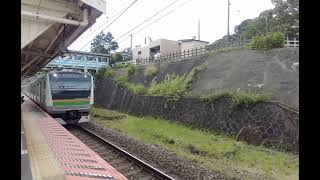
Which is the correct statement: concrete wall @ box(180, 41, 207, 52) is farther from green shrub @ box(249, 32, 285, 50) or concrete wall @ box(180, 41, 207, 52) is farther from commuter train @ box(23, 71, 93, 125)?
commuter train @ box(23, 71, 93, 125)

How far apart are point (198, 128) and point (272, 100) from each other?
490cm

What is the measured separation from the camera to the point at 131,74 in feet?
116

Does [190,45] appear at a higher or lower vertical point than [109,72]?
higher

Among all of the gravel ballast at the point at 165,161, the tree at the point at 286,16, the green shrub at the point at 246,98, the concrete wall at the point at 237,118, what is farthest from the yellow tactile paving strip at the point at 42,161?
the tree at the point at 286,16

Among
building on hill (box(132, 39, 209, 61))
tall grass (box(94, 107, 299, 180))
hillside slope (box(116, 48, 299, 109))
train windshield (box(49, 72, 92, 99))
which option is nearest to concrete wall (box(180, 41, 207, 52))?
building on hill (box(132, 39, 209, 61))

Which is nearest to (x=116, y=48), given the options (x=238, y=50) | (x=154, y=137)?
(x=238, y=50)

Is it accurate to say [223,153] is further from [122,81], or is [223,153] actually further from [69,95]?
[122,81]

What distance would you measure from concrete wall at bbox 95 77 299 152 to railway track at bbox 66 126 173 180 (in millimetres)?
5923

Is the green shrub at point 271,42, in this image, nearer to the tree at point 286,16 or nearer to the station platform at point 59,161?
the station platform at point 59,161

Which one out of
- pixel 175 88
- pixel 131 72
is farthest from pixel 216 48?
pixel 131 72

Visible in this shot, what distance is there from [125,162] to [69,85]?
9449 millimetres

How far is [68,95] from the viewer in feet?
62.4

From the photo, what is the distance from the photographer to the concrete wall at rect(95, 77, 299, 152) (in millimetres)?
13242
